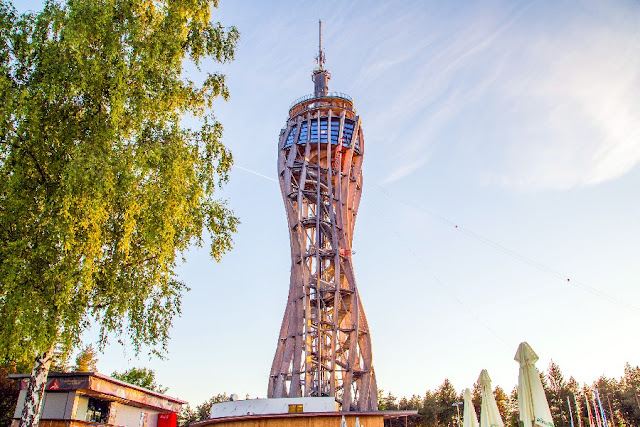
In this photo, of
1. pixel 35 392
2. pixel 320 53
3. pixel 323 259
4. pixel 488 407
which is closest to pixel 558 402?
pixel 323 259

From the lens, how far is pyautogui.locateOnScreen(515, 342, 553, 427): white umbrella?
9.35m

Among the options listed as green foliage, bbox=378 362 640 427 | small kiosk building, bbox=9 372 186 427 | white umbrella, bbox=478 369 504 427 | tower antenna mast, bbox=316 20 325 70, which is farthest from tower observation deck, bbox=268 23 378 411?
green foliage, bbox=378 362 640 427

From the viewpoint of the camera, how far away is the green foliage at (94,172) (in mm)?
9180

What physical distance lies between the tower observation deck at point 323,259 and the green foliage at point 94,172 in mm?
18399

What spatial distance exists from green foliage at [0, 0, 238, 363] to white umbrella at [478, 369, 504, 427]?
7.82 meters

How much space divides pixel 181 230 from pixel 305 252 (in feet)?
62.7

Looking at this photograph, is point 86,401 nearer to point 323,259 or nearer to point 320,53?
point 323,259

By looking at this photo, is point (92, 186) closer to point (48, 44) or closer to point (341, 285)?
point (48, 44)

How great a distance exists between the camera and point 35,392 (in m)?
9.38

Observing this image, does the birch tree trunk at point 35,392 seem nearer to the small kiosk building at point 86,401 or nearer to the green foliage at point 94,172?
the green foliage at point 94,172

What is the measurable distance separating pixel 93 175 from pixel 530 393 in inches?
354

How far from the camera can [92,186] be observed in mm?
9289

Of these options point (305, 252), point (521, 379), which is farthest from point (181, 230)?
point (305, 252)

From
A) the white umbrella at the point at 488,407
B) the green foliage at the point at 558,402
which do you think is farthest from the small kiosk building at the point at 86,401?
the green foliage at the point at 558,402
